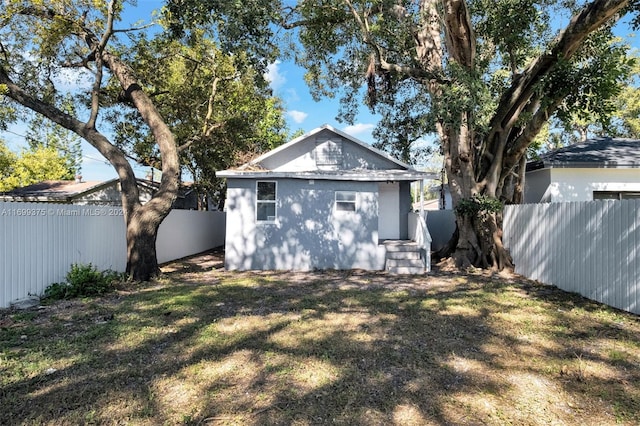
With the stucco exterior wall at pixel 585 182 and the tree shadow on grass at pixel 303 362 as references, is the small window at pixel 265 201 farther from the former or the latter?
the stucco exterior wall at pixel 585 182

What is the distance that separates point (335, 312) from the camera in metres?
6.29

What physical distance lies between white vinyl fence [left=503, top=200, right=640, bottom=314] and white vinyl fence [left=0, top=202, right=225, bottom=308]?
1002cm

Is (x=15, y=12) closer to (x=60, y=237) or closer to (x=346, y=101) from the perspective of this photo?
(x=60, y=237)

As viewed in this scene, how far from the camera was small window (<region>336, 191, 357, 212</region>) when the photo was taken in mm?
11594

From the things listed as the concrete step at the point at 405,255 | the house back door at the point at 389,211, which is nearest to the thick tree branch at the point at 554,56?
the house back door at the point at 389,211

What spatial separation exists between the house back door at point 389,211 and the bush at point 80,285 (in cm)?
867

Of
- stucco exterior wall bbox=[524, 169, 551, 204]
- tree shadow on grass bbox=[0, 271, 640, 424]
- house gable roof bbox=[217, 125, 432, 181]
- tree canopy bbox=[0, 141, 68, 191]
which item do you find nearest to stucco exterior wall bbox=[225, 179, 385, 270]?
house gable roof bbox=[217, 125, 432, 181]

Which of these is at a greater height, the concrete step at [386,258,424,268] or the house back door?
the house back door

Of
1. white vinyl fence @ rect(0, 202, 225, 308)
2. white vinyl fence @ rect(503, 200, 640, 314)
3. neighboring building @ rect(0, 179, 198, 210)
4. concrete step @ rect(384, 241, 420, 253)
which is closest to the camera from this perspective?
white vinyl fence @ rect(503, 200, 640, 314)

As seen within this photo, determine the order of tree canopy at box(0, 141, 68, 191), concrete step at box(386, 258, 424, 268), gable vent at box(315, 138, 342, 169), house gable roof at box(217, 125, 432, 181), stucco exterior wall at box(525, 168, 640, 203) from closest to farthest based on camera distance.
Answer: concrete step at box(386, 258, 424, 268) → stucco exterior wall at box(525, 168, 640, 203) → house gable roof at box(217, 125, 432, 181) → gable vent at box(315, 138, 342, 169) → tree canopy at box(0, 141, 68, 191)

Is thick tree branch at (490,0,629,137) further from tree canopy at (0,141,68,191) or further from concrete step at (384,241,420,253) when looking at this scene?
tree canopy at (0,141,68,191)

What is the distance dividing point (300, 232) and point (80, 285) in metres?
5.94

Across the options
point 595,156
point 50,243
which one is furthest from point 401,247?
point 50,243

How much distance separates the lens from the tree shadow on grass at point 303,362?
315 centimetres
